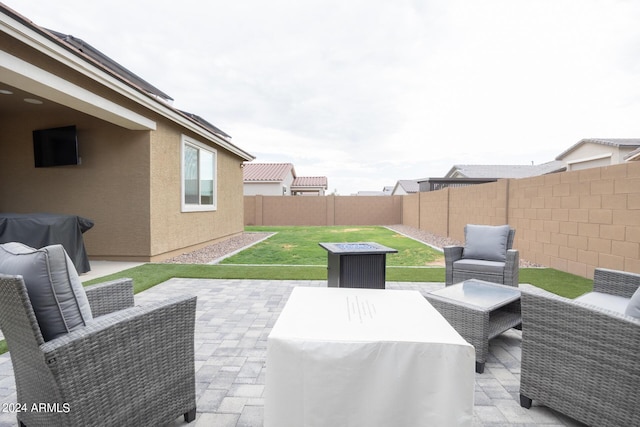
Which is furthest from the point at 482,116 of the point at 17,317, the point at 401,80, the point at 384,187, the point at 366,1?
the point at 384,187

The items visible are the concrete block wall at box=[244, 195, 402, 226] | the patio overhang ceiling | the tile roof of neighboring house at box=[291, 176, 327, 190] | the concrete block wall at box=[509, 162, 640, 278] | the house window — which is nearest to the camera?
the patio overhang ceiling

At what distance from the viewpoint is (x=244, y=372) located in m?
2.36

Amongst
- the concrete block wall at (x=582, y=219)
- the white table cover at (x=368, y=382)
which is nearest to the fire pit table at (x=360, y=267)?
the white table cover at (x=368, y=382)

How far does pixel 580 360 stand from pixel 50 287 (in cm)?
260

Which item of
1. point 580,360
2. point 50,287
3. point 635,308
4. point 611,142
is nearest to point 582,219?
point 635,308

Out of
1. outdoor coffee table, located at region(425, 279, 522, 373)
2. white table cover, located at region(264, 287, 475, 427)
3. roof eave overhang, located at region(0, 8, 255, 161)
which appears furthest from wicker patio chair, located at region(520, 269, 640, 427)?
roof eave overhang, located at region(0, 8, 255, 161)

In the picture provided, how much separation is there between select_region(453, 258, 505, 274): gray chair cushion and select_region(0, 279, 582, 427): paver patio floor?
111cm

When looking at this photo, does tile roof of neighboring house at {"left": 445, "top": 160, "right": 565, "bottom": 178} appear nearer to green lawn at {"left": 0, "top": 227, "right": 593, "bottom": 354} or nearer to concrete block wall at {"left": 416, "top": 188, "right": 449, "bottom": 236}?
concrete block wall at {"left": 416, "top": 188, "right": 449, "bottom": 236}

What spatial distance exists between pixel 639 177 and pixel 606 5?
3.66 meters

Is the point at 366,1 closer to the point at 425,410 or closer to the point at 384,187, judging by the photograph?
the point at 425,410

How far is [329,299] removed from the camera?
191 centimetres

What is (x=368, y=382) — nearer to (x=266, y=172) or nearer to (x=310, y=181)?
(x=266, y=172)

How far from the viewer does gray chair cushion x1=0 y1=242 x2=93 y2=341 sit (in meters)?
1.38

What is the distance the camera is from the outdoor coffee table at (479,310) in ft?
8.05
